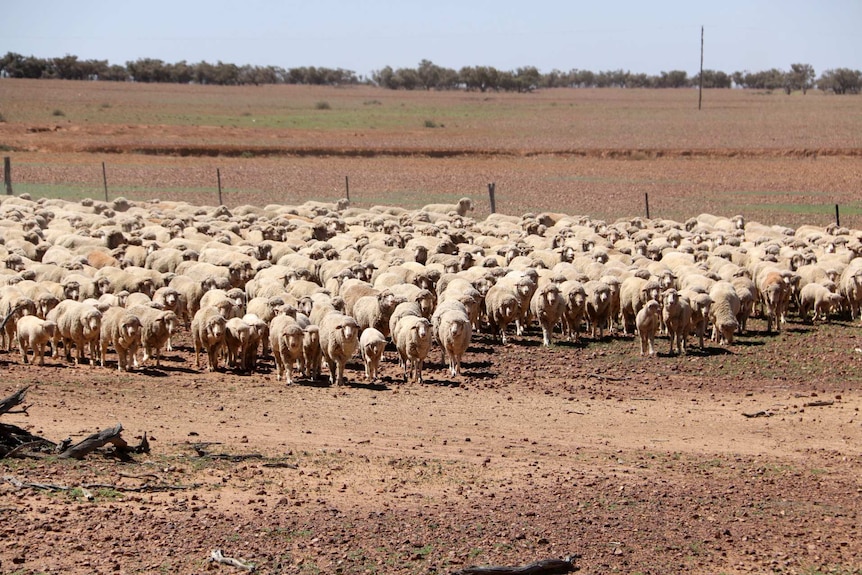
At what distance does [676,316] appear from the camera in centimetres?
1917

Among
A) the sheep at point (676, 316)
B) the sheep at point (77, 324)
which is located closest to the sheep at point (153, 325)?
the sheep at point (77, 324)

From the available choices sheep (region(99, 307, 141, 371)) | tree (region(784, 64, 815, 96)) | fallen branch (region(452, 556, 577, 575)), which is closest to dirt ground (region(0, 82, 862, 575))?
fallen branch (region(452, 556, 577, 575))

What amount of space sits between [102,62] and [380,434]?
163747mm

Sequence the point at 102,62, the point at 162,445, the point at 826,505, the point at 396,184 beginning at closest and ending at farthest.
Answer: the point at 826,505, the point at 162,445, the point at 396,184, the point at 102,62

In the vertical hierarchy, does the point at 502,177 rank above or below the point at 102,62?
below

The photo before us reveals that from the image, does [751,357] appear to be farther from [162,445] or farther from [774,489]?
[162,445]

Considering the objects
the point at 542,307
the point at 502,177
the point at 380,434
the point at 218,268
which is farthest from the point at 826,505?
the point at 502,177

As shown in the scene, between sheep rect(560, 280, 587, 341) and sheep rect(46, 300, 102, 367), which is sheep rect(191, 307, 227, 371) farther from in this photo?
sheep rect(560, 280, 587, 341)

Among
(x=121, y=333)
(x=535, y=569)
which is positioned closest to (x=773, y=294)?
(x=121, y=333)

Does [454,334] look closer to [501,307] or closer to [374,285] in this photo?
[501,307]

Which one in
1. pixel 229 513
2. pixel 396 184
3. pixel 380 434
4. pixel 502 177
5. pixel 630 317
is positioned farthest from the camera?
pixel 502 177

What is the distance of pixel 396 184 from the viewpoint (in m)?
49.8

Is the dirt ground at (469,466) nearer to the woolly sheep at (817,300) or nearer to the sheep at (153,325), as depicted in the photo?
the sheep at (153,325)

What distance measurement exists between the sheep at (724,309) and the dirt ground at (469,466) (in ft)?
2.02
